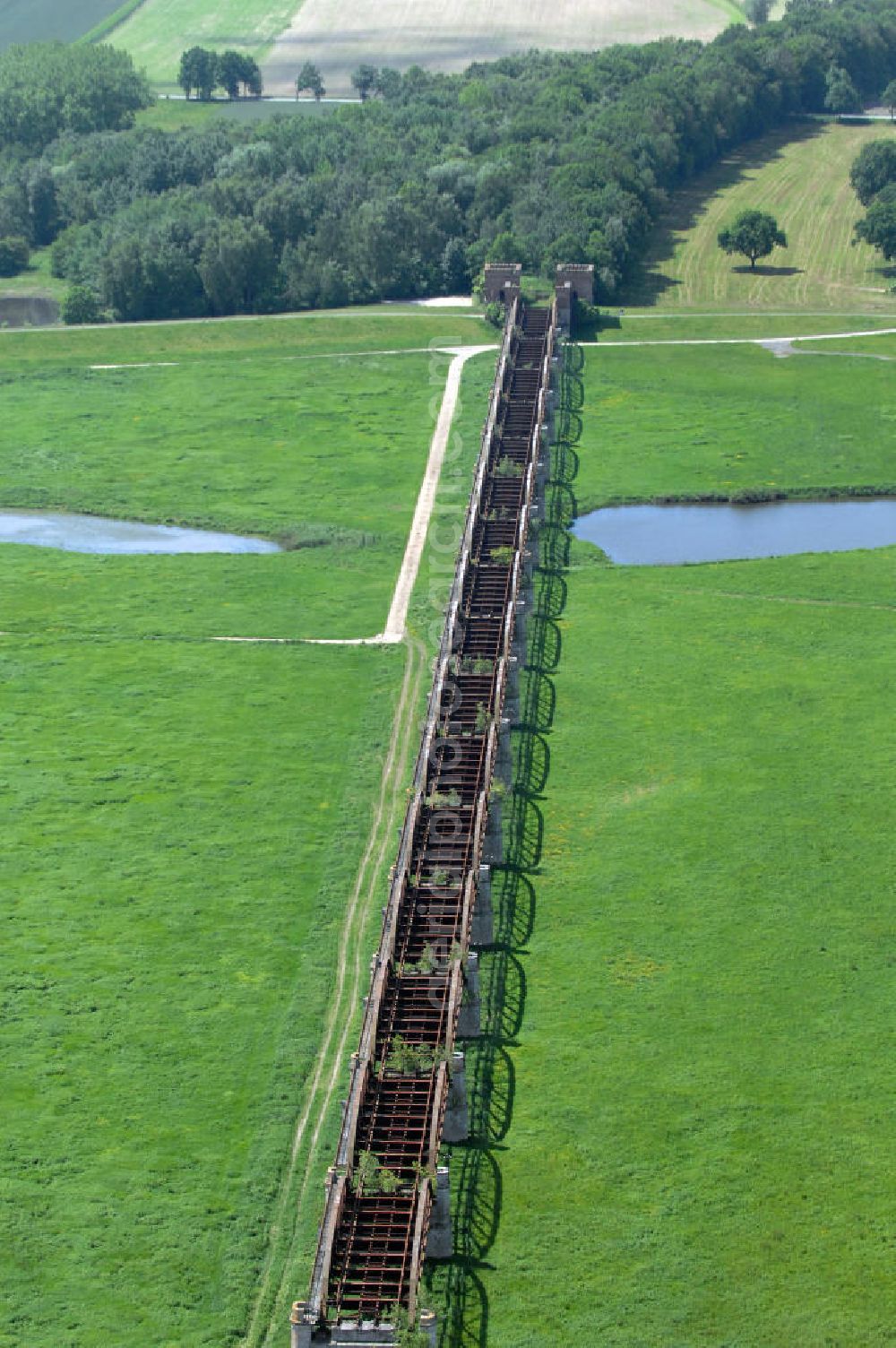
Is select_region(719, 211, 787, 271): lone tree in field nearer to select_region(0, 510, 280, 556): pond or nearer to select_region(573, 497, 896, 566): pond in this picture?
select_region(573, 497, 896, 566): pond

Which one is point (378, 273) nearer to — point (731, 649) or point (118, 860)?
point (731, 649)

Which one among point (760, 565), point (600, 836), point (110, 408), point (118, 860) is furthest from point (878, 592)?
point (110, 408)

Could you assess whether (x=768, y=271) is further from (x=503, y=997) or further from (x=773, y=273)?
(x=503, y=997)

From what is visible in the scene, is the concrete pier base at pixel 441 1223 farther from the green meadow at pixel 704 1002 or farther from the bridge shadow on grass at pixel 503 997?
the green meadow at pixel 704 1002

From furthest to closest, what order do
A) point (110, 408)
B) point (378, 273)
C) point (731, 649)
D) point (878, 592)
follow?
point (378, 273), point (110, 408), point (878, 592), point (731, 649)

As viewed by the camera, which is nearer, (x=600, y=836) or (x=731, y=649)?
(x=600, y=836)

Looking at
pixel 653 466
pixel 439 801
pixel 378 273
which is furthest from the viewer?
pixel 378 273

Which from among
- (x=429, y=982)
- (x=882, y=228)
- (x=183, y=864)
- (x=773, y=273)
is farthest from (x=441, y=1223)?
(x=882, y=228)
